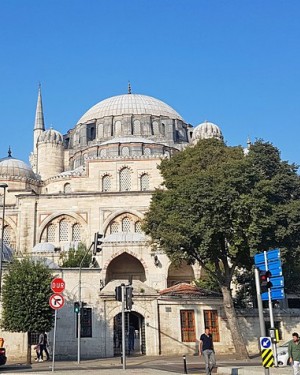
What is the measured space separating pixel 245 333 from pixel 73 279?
922 centimetres

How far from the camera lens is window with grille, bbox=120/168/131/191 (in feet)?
157

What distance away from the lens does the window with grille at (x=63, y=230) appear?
144ft

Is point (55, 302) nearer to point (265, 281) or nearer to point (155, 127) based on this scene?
point (265, 281)

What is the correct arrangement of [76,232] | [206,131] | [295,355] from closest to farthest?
[295,355], [76,232], [206,131]

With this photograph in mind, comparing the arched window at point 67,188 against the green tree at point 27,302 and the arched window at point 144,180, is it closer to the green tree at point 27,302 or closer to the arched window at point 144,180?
the arched window at point 144,180

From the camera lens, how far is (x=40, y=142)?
201 ft

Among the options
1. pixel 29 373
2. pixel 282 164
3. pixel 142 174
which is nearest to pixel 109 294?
pixel 29 373

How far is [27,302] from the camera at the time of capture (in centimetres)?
2162

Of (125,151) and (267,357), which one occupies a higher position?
(125,151)

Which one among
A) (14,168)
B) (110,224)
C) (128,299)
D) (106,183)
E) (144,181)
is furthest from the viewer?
(14,168)

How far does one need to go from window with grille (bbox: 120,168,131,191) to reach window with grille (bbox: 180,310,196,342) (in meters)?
23.8

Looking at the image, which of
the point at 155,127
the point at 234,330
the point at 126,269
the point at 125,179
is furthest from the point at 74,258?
the point at 155,127

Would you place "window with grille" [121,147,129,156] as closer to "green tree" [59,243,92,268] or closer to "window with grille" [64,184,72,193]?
"window with grille" [64,184,72,193]

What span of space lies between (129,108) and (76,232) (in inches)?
946
